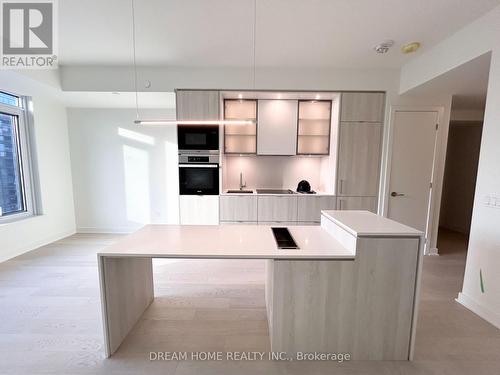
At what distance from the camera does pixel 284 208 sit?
356cm

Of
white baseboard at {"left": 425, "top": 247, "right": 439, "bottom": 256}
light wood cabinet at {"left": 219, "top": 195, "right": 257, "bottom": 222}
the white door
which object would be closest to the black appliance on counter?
light wood cabinet at {"left": 219, "top": 195, "right": 257, "bottom": 222}

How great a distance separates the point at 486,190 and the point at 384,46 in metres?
1.95

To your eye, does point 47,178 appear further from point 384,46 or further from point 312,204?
point 384,46

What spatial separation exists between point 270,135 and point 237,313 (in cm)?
262

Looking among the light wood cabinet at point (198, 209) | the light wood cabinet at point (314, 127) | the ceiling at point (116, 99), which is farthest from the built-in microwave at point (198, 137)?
the light wood cabinet at point (314, 127)

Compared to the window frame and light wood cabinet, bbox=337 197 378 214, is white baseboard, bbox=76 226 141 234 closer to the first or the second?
the window frame

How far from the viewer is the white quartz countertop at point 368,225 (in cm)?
151

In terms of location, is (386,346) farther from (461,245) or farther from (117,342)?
(461,245)

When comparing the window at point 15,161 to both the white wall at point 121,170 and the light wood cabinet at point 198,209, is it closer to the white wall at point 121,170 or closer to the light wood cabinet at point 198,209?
the white wall at point 121,170

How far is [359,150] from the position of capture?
11.3 feet

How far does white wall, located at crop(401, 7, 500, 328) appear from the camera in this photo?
199cm

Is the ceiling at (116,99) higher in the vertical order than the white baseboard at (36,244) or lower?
higher

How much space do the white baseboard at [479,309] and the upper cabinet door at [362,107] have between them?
8.20 feet

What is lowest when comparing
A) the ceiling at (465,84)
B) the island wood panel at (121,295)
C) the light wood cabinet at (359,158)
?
the island wood panel at (121,295)
